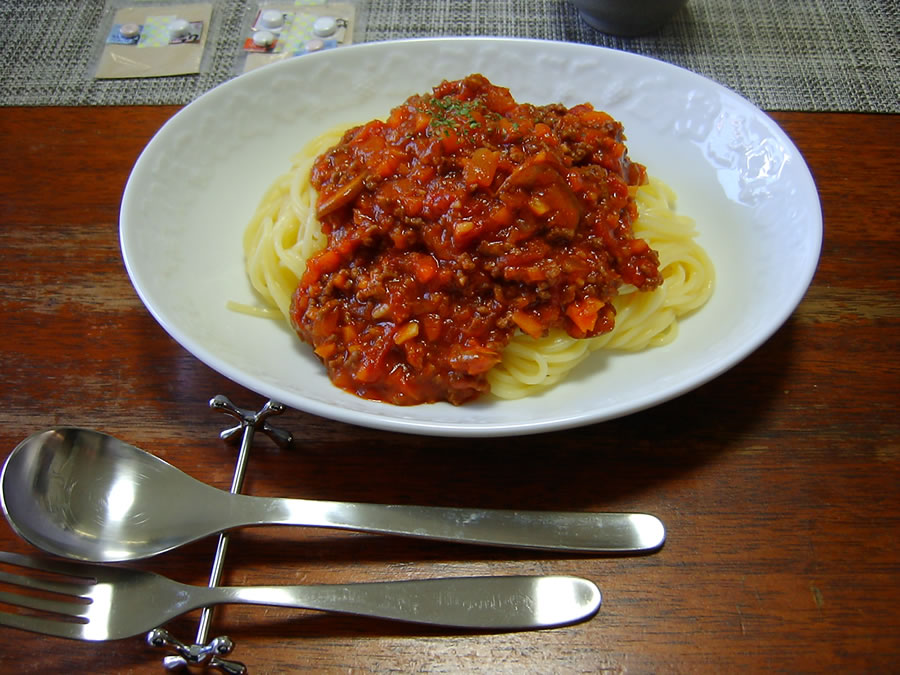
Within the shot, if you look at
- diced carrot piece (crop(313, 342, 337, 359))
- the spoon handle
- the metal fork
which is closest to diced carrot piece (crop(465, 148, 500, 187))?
diced carrot piece (crop(313, 342, 337, 359))

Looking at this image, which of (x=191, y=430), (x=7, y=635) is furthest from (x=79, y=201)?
(x=7, y=635)

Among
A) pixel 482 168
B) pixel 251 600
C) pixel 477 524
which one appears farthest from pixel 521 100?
pixel 251 600

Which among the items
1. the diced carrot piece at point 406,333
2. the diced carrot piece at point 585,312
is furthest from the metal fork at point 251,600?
the diced carrot piece at point 585,312

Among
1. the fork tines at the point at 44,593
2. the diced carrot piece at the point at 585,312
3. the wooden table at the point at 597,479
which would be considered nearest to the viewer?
the fork tines at the point at 44,593

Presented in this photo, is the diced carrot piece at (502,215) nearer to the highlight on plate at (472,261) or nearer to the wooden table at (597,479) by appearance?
the highlight on plate at (472,261)

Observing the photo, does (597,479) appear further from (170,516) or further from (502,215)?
(170,516)

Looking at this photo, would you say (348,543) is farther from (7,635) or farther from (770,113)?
(770,113)

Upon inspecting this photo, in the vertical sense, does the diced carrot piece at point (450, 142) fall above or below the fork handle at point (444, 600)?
above
